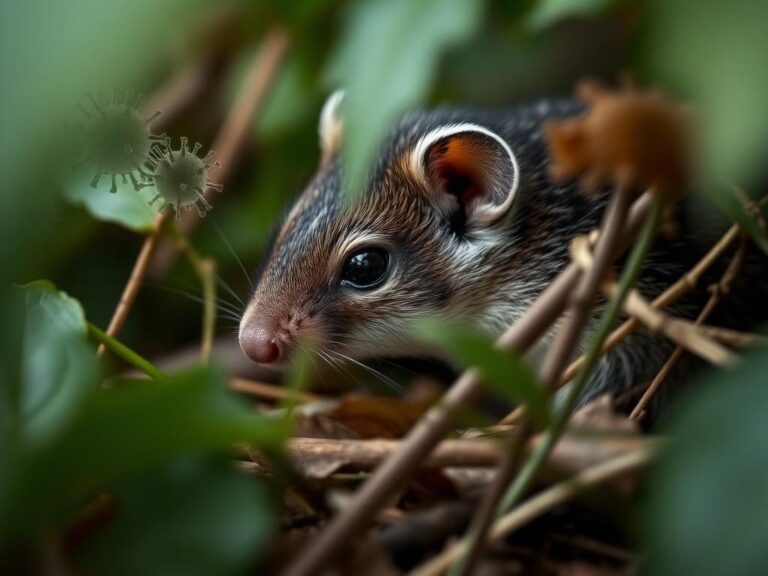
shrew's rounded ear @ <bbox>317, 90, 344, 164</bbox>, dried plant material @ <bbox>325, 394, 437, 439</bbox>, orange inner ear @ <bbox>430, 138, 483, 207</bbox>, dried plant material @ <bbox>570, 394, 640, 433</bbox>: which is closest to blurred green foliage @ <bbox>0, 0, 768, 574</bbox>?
dried plant material @ <bbox>570, 394, 640, 433</bbox>

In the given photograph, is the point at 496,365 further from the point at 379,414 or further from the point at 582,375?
the point at 379,414

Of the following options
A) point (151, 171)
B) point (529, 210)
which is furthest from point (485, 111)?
point (151, 171)

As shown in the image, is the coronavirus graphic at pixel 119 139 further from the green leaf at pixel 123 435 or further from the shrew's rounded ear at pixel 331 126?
the shrew's rounded ear at pixel 331 126

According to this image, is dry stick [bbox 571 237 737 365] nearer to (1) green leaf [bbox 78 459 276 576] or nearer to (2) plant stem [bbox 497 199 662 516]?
(2) plant stem [bbox 497 199 662 516]

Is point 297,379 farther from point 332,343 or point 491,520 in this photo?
point 332,343

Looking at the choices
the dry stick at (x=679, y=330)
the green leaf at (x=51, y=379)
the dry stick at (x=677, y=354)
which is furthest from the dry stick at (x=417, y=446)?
the dry stick at (x=677, y=354)

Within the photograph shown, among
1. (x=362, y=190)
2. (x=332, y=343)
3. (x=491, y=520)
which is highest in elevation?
(x=362, y=190)
